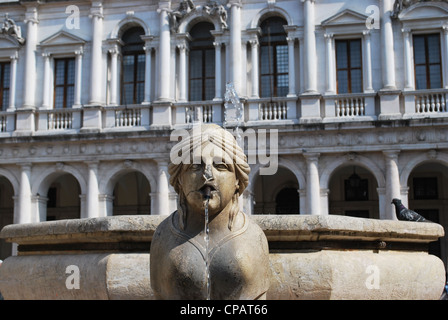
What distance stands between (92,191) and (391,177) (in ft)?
33.9

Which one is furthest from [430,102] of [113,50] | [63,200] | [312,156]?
[63,200]

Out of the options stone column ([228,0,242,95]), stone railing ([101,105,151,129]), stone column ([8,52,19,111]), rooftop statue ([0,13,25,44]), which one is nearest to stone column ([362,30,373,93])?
stone column ([228,0,242,95])

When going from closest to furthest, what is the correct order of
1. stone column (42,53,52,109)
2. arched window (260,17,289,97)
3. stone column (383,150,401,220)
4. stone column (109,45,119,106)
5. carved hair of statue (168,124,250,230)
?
carved hair of statue (168,124,250,230) < stone column (383,150,401,220) < arched window (260,17,289,97) < stone column (109,45,119,106) < stone column (42,53,52,109)

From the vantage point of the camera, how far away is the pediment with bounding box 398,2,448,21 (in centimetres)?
2158

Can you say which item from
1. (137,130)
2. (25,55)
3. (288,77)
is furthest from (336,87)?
(25,55)

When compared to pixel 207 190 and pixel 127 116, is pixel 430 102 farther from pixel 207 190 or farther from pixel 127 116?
pixel 207 190

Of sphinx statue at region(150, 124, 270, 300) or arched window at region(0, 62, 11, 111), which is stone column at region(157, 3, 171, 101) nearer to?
arched window at region(0, 62, 11, 111)

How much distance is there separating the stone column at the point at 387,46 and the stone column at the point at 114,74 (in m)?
9.73

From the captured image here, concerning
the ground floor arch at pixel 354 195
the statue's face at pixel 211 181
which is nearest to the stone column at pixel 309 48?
the ground floor arch at pixel 354 195

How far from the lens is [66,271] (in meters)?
6.14

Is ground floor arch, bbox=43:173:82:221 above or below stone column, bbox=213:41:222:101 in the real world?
below

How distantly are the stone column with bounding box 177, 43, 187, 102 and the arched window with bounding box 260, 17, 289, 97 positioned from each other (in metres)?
2.80

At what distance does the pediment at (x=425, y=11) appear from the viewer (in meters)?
21.6
